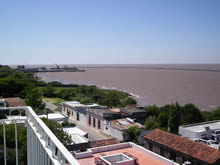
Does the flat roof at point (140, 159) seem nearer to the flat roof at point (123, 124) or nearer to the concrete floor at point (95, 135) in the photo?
the flat roof at point (123, 124)

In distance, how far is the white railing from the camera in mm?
Answer: 1394

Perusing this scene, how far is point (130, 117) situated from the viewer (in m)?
22.6

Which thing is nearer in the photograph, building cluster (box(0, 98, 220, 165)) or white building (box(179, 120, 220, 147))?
building cluster (box(0, 98, 220, 165))

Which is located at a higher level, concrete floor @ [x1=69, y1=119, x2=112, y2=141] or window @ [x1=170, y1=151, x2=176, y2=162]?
window @ [x1=170, y1=151, x2=176, y2=162]

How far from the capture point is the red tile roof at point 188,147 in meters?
11.1

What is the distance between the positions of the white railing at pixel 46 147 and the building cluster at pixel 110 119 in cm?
1682

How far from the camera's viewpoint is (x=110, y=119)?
72.1 feet

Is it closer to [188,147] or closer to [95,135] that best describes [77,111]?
[95,135]

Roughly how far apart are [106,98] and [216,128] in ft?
58.8

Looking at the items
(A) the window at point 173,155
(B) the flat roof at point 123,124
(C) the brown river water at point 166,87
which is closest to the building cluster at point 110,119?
(B) the flat roof at point 123,124

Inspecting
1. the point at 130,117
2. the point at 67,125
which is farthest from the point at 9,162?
the point at 130,117

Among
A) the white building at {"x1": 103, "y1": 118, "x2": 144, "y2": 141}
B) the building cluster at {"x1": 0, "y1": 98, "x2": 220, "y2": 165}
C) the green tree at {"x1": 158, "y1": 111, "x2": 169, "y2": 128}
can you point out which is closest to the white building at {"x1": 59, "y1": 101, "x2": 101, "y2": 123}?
the building cluster at {"x1": 0, "y1": 98, "x2": 220, "y2": 165}

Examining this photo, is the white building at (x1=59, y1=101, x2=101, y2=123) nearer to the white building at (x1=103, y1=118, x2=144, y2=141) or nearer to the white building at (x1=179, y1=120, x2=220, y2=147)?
the white building at (x1=103, y1=118, x2=144, y2=141)

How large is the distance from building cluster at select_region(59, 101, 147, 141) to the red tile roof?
5.00 meters
